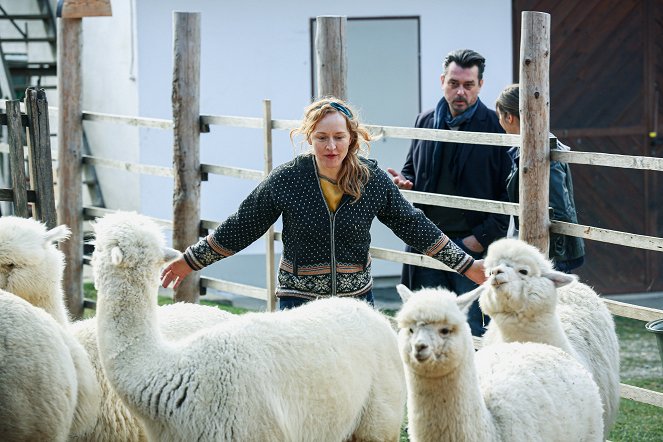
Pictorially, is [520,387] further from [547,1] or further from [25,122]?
[547,1]

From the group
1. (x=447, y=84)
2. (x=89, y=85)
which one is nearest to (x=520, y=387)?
(x=447, y=84)

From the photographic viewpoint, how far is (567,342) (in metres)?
5.27

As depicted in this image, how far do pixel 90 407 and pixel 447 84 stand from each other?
134 inches

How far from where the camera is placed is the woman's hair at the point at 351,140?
16.4 ft

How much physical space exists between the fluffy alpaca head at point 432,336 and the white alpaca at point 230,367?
1.18ft

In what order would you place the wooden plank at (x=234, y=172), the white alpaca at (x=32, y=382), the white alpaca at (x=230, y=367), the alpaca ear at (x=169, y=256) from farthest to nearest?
the wooden plank at (x=234, y=172)
the white alpaca at (x=32, y=382)
the alpaca ear at (x=169, y=256)
the white alpaca at (x=230, y=367)

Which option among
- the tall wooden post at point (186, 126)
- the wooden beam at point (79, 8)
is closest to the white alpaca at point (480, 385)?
the tall wooden post at point (186, 126)

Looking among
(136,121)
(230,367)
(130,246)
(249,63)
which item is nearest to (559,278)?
(230,367)

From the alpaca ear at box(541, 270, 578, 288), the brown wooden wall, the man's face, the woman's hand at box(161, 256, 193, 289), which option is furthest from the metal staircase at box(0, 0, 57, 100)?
the alpaca ear at box(541, 270, 578, 288)

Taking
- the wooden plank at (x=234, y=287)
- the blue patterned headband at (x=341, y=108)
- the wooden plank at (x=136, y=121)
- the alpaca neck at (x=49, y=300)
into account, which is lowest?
the wooden plank at (x=234, y=287)

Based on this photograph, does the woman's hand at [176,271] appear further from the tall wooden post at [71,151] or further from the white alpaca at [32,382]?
the tall wooden post at [71,151]

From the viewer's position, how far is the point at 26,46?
1609 centimetres

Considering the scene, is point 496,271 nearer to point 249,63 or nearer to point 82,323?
point 82,323

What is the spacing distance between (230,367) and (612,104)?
851 cm
